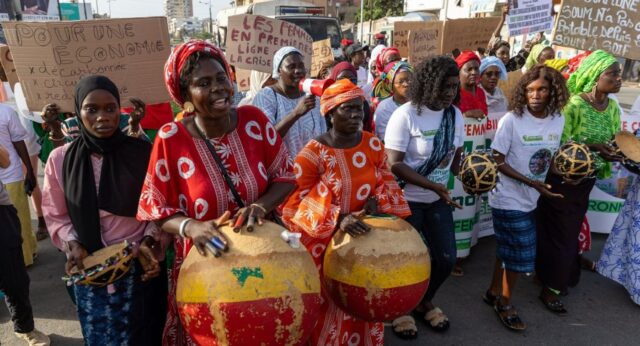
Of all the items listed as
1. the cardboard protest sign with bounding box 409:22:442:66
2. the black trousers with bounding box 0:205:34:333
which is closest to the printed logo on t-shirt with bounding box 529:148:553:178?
the cardboard protest sign with bounding box 409:22:442:66

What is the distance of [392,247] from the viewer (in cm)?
211

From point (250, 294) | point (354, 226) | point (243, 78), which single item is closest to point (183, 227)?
point (250, 294)

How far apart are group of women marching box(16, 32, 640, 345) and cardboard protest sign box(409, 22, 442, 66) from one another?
2390 millimetres

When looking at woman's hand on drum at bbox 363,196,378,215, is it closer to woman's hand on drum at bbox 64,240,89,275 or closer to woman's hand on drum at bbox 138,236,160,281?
woman's hand on drum at bbox 138,236,160,281

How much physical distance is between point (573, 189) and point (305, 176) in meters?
2.38

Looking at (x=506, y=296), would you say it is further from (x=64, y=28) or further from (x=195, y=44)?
(x=64, y=28)

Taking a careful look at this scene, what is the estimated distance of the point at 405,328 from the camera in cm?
339

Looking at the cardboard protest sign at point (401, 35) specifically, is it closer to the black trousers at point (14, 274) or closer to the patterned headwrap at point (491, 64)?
the patterned headwrap at point (491, 64)

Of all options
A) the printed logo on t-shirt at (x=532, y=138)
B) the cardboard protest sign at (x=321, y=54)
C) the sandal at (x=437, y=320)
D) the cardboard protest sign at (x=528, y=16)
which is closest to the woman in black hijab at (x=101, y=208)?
the sandal at (x=437, y=320)

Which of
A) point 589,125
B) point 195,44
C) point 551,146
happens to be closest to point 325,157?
point 195,44

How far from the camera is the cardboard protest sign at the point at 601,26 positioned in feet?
16.1

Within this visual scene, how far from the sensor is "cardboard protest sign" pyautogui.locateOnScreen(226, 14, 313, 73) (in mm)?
4844

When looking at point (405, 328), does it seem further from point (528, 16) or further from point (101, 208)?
point (528, 16)

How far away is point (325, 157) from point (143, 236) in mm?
1041
